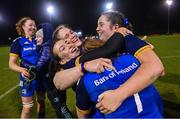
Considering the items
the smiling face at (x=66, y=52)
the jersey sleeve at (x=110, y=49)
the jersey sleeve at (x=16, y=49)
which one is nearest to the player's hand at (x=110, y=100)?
the jersey sleeve at (x=110, y=49)

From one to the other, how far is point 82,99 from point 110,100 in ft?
1.48

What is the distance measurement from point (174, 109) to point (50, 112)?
2.96 meters

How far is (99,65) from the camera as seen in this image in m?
2.62

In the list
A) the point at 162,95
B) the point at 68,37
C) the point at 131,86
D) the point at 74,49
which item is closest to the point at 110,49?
the point at 131,86

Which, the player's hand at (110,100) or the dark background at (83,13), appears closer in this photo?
the player's hand at (110,100)

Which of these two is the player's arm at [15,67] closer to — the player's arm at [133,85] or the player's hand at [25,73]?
the player's hand at [25,73]

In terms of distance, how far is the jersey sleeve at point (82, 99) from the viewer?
2.73 meters

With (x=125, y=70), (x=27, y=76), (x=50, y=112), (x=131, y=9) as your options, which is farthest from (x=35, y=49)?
(x=131, y=9)

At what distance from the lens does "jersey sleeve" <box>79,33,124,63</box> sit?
276 cm

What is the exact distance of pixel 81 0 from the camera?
202 feet

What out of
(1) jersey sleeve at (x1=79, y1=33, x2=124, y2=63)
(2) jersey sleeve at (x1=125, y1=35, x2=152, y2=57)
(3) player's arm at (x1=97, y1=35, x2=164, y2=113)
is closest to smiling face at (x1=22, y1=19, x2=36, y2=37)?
(1) jersey sleeve at (x1=79, y1=33, x2=124, y2=63)

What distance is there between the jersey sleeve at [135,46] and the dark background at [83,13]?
4891 centimetres

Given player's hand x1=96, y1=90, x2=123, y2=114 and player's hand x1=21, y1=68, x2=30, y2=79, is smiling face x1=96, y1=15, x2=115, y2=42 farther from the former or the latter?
player's hand x1=21, y1=68, x2=30, y2=79

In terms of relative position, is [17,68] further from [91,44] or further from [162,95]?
[162,95]
